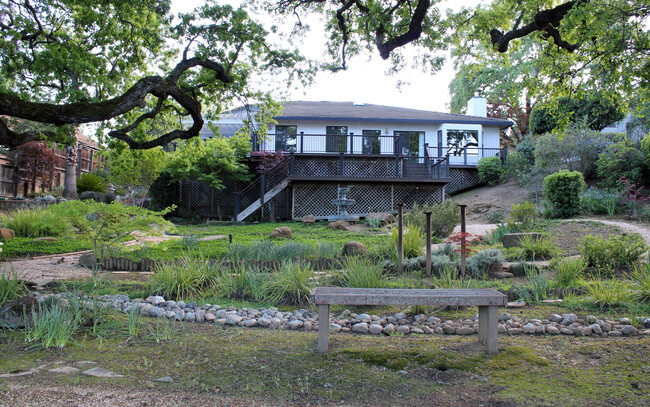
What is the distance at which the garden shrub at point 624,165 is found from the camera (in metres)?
15.8

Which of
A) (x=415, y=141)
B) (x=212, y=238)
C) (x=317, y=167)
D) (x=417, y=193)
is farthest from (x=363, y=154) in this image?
(x=212, y=238)

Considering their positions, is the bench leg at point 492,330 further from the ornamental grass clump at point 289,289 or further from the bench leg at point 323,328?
the ornamental grass clump at point 289,289

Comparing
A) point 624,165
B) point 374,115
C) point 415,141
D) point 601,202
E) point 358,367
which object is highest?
point 374,115

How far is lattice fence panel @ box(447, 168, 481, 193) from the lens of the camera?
23.7 meters

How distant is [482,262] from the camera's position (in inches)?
272

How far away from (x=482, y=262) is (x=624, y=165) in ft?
41.5

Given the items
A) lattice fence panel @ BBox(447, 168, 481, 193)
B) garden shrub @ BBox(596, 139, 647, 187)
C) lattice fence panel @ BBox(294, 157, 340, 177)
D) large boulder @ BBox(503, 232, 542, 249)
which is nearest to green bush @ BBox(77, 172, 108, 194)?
lattice fence panel @ BBox(294, 157, 340, 177)

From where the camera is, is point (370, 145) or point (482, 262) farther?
point (370, 145)

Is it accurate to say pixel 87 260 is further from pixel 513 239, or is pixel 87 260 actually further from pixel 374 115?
pixel 374 115

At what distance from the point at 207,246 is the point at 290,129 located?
49.5 ft

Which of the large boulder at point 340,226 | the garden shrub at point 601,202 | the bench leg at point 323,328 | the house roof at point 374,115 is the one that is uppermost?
the house roof at point 374,115

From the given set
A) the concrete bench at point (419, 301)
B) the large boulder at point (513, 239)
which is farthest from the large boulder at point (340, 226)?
the concrete bench at point (419, 301)

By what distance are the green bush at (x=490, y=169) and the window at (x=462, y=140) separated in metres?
1.82

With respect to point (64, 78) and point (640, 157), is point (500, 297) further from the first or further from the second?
point (640, 157)
